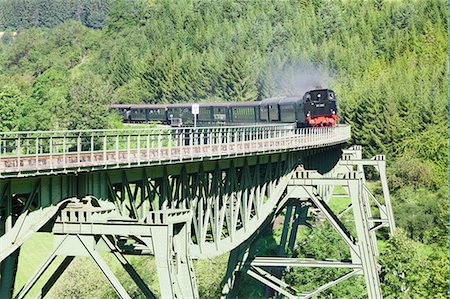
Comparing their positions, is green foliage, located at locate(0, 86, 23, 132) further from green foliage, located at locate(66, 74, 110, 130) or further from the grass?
the grass

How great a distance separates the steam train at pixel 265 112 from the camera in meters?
70.4

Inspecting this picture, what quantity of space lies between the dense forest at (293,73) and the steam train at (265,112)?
6572 millimetres

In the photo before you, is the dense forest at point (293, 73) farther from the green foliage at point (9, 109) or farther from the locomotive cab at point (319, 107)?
the locomotive cab at point (319, 107)

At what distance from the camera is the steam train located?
7040 centimetres

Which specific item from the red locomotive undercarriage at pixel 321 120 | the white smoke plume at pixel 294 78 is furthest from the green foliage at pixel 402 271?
the white smoke plume at pixel 294 78

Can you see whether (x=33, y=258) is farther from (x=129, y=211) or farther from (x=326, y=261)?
(x=129, y=211)

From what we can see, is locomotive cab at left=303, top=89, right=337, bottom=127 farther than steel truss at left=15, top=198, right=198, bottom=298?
Yes

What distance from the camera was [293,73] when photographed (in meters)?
134

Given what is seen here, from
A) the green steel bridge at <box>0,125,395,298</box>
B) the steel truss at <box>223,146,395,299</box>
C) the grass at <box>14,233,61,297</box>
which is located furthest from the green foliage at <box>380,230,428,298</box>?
the grass at <box>14,233,61,297</box>

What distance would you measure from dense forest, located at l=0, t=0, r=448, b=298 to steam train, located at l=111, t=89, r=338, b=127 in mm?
6572

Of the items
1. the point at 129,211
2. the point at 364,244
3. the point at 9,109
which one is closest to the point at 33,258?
the point at 9,109

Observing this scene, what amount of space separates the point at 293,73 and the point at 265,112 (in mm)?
57272

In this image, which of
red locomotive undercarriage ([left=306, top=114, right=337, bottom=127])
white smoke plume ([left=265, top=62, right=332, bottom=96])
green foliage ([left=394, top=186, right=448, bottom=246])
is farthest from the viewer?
white smoke plume ([left=265, top=62, right=332, bottom=96])

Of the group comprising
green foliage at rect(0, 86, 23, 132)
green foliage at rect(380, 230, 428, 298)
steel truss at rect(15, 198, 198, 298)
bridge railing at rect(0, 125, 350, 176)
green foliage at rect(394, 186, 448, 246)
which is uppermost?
green foliage at rect(0, 86, 23, 132)
